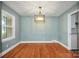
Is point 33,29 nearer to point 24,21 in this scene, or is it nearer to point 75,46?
point 24,21

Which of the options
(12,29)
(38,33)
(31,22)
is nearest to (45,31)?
(38,33)

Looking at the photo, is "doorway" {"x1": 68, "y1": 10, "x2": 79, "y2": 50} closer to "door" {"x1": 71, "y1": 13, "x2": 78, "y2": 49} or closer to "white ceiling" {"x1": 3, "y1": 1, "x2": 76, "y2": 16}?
"door" {"x1": 71, "y1": 13, "x2": 78, "y2": 49}

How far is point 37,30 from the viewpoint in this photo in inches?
410

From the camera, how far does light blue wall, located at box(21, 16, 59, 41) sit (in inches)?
407

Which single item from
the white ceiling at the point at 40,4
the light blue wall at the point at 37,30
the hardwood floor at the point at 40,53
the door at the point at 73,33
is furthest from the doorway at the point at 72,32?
the light blue wall at the point at 37,30

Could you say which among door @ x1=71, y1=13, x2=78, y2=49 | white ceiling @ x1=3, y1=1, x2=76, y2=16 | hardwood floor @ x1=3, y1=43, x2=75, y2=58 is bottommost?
hardwood floor @ x1=3, y1=43, x2=75, y2=58

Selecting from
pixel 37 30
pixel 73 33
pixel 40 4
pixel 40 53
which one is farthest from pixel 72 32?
pixel 37 30

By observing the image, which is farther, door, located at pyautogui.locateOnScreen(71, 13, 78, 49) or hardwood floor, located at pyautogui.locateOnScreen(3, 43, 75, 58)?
door, located at pyautogui.locateOnScreen(71, 13, 78, 49)

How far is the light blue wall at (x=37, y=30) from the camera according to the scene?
33.9ft

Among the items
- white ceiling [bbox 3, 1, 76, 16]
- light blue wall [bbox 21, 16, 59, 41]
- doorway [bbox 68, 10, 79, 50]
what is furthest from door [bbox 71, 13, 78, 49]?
light blue wall [bbox 21, 16, 59, 41]

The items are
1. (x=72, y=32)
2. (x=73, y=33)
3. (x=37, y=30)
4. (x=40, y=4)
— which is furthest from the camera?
(x=37, y=30)

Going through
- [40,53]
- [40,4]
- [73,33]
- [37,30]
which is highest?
[40,4]

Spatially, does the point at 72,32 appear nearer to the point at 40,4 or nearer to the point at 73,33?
the point at 73,33

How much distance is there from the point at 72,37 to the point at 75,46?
0.47 metres
